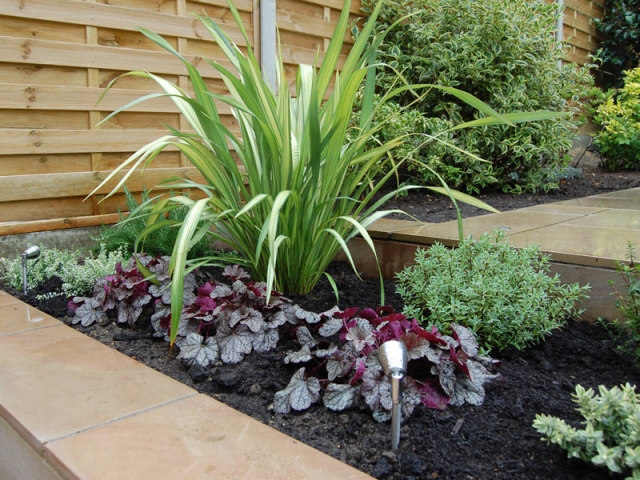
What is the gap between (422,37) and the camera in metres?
4.37

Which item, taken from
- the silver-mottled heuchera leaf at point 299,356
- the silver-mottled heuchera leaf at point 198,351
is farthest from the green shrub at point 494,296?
the silver-mottled heuchera leaf at point 198,351

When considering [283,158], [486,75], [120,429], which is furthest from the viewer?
[486,75]

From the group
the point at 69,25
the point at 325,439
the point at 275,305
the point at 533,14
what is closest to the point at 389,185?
the point at 533,14

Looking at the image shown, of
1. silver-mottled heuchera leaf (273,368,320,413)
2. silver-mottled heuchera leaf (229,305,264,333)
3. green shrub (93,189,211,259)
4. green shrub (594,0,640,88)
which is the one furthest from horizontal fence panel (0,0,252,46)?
green shrub (594,0,640,88)

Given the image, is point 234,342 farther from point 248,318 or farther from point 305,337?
point 305,337

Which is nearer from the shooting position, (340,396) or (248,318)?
(340,396)

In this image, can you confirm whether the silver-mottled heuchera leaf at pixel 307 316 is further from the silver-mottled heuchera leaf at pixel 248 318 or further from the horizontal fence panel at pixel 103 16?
the horizontal fence panel at pixel 103 16

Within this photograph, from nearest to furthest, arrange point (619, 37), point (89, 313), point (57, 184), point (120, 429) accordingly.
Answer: point (120, 429) < point (89, 313) < point (57, 184) < point (619, 37)

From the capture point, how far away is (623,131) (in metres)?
5.80

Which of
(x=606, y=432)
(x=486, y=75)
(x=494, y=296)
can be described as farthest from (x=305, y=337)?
(x=486, y=75)

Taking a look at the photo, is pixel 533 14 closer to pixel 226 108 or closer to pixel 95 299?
pixel 226 108

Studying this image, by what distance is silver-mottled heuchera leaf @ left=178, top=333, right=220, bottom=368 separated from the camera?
64.4 inches

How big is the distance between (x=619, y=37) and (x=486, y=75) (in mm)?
4437

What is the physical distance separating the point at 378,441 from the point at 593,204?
3.21 metres
